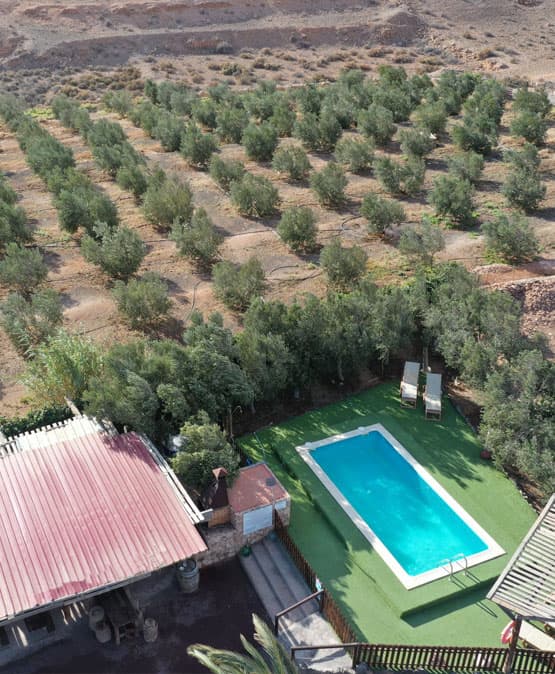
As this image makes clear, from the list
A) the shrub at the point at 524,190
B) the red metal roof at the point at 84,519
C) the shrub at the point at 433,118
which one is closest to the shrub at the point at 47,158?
the shrub at the point at 433,118

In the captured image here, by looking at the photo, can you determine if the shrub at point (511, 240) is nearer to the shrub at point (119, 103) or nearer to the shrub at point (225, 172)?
the shrub at point (225, 172)

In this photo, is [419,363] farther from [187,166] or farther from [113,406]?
[187,166]

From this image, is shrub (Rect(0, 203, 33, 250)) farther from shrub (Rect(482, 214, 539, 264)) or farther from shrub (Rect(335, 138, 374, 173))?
shrub (Rect(482, 214, 539, 264))

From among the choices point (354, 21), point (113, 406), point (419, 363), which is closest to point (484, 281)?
point (419, 363)

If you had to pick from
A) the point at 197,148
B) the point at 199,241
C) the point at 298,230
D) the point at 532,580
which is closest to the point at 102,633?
the point at 532,580

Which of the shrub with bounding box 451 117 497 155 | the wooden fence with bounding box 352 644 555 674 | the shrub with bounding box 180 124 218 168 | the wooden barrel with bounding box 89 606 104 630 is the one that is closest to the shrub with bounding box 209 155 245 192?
the shrub with bounding box 180 124 218 168

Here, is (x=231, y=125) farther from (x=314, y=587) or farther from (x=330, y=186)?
(x=314, y=587)
